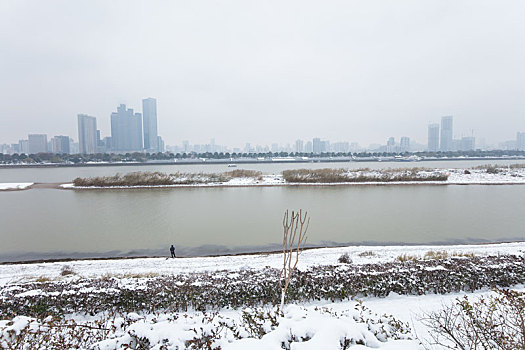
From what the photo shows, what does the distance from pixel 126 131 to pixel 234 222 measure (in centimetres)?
16341

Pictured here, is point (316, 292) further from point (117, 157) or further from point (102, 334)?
point (117, 157)

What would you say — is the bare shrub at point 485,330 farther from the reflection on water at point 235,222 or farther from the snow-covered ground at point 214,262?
the reflection on water at point 235,222

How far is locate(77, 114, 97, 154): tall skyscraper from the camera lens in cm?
13050

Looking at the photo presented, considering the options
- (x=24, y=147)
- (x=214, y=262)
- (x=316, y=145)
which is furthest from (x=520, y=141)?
(x=24, y=147)

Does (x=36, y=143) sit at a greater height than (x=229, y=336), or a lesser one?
greater

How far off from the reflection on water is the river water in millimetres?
37

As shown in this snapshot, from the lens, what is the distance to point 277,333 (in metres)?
2.26

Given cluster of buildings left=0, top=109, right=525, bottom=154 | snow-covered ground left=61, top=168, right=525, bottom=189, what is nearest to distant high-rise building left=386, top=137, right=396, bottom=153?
cluster of buildings left=0, top=109, right=525, bottom=154

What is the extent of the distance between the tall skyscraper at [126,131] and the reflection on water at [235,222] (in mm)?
144016

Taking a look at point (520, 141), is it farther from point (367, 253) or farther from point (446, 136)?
point (367, 253)

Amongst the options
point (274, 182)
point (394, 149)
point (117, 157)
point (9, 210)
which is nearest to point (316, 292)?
point (9, 210)

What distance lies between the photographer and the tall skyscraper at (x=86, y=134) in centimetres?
13050

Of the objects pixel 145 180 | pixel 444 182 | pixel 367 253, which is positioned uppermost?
pixel 145 180

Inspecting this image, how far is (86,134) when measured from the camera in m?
133
